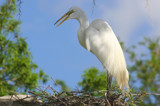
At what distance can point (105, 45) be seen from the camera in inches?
195

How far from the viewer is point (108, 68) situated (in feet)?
15.6

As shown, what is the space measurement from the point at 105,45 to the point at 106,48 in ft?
0.18

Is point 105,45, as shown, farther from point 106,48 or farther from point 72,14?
point 72,14

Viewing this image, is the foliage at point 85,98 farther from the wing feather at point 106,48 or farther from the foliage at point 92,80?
the foliage at point 92,80

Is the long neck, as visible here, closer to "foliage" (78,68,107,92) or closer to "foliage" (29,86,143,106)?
"foliage" (29,86,143,106)

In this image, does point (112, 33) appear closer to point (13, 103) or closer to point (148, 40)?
point (13, 103)

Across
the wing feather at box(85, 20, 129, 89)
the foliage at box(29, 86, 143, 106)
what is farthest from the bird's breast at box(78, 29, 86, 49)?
the foliage at box(29, 86, 143, 106)

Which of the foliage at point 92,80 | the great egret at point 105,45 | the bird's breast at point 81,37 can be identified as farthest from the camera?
the foliage at point 92,80

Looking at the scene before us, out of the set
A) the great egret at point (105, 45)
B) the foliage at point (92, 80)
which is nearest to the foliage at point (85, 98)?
the great egret at point (105, 45)

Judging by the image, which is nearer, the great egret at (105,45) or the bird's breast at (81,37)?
the great egret at (105,45)

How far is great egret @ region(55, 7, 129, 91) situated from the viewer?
4.75 m

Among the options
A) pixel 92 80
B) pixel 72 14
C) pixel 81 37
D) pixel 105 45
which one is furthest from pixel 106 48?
pixel 92 80

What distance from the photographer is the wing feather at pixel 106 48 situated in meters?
4.78

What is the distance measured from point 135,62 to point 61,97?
1194 cm
